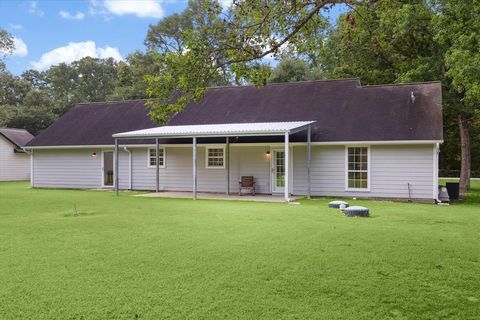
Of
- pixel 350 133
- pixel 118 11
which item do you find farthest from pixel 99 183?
pixel 350 133

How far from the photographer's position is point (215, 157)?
61.1ft

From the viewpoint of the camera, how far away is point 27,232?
27.1 ft

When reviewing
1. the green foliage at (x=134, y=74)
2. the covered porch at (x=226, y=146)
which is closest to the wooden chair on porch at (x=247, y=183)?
the covered porch at (x=226, y=146)

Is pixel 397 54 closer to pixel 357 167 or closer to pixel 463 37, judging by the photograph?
pixel 463 37

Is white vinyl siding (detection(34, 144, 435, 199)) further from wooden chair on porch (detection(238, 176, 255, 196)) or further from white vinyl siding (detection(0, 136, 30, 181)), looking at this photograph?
white vinyl siding (detection(0, 136, 30, 181))

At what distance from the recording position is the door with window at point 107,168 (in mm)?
21164

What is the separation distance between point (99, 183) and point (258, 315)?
18.2 metres

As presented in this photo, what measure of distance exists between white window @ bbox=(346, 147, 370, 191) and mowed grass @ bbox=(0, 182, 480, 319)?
6027mm

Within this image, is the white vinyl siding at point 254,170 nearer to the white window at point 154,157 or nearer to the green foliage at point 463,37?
the white window at point 154,157

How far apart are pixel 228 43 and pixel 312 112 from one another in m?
11.8

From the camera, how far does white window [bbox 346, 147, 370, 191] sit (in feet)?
52.9

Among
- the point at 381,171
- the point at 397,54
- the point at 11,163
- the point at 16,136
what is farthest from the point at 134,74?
the point at 381,171

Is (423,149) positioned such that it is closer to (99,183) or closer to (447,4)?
(447,4)

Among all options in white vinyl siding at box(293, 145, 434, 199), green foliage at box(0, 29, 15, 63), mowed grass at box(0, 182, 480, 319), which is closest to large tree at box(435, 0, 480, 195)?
white vinyl siding at box(293, 145, 434, 199)
